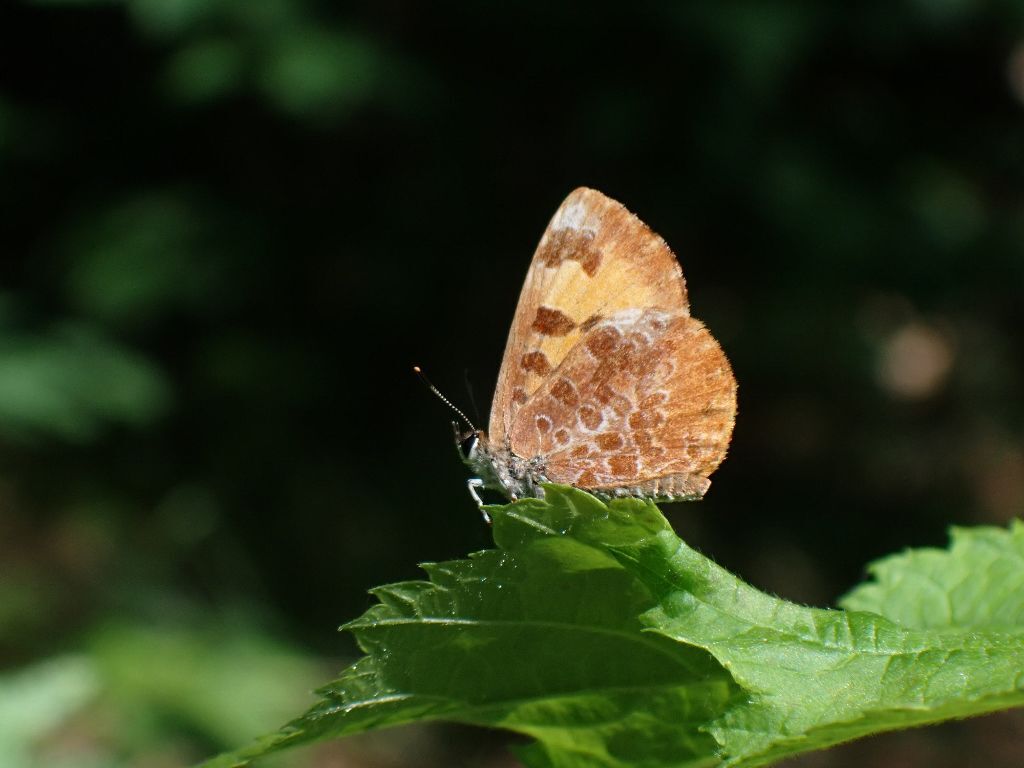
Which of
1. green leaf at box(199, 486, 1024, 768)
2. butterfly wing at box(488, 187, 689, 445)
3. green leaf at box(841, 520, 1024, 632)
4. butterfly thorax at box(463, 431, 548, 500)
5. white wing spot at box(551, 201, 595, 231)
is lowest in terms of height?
green leaf at box(841, 520, 1024, 632)

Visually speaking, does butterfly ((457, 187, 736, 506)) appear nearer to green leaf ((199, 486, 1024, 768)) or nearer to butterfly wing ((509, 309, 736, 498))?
butterfly wing ((509, 309, 736, 498))

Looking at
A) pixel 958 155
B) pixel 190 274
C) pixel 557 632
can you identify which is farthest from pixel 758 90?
pixel 557 632

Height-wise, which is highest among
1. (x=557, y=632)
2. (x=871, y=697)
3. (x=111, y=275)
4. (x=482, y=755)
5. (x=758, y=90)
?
(x=111, y=275)

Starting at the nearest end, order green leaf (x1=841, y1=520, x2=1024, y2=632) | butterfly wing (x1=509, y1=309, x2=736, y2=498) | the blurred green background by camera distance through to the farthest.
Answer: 1. green leaf (x1=841, y1=520, x2=1024, y2=632)
2. butterfly wing (x1=509, y1=309, x2=736, y2=498)
3. the blurred green background

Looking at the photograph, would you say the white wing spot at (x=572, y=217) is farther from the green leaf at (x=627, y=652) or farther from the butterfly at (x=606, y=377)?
the green leaf at (x=627, y=652)

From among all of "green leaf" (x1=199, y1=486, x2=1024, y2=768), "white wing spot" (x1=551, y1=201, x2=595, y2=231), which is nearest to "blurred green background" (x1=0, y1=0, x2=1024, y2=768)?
"white wing spot" (x1=551, y1=201, x2=595, y2=231)

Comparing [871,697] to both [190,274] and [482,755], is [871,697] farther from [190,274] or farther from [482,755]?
[482,755]

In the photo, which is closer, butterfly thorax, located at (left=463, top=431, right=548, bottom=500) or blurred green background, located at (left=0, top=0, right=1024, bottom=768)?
butterfly thorax, located at (left=463, top=431, right=548, bottom=500)

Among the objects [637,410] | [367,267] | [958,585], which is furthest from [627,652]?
[367,267]

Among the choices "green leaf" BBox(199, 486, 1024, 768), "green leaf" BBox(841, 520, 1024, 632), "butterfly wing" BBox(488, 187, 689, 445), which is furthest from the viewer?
"butterfly wing" BBox(488, 187, 689, 445)
